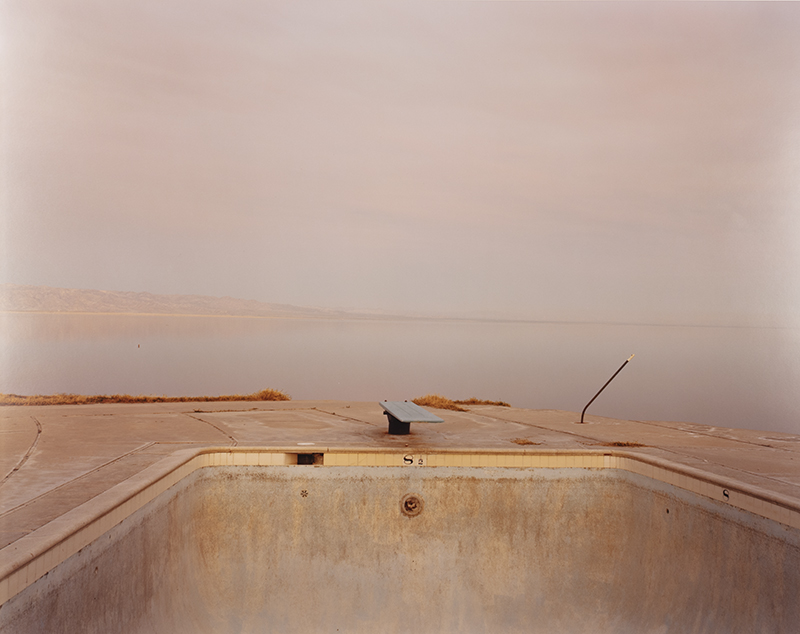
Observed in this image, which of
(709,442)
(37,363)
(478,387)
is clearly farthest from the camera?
(37,363)

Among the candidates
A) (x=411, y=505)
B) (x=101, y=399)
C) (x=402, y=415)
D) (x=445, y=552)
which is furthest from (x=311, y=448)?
(x=101, y=399)

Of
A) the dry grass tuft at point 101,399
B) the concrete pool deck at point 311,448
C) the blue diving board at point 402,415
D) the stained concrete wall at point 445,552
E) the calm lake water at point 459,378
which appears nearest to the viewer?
the concrete pool deck at point 311,448

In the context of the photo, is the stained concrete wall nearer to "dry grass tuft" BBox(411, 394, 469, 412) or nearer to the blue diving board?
the blue diving board

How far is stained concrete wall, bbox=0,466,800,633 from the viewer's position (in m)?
5.31

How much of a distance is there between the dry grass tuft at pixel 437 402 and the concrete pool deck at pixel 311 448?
1.05 meters

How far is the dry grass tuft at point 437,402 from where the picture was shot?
12398 millimetres

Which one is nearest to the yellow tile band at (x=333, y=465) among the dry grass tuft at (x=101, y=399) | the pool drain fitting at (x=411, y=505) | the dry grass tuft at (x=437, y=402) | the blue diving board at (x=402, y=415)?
the pool drain fitting at (x=411, y=505)

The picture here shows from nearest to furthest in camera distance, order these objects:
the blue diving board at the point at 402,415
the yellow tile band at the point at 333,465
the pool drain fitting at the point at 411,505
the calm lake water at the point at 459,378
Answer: the yellow tile band at the point at 333,465, the pool drain fitting at the point at 411,505, the blue diving board at the point at 402,415, the calm lake water at the point at 459,378

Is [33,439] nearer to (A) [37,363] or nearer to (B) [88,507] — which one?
(B) [88,507]

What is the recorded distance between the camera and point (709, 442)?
8.48 meters

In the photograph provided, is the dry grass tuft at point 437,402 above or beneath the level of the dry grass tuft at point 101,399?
above

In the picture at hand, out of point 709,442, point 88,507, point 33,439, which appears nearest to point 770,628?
point 709,442

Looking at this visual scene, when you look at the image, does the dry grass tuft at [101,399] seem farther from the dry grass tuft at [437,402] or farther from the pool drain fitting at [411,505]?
the pool drain fitting at [411,505]

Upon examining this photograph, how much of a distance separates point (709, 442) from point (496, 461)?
4.03m
